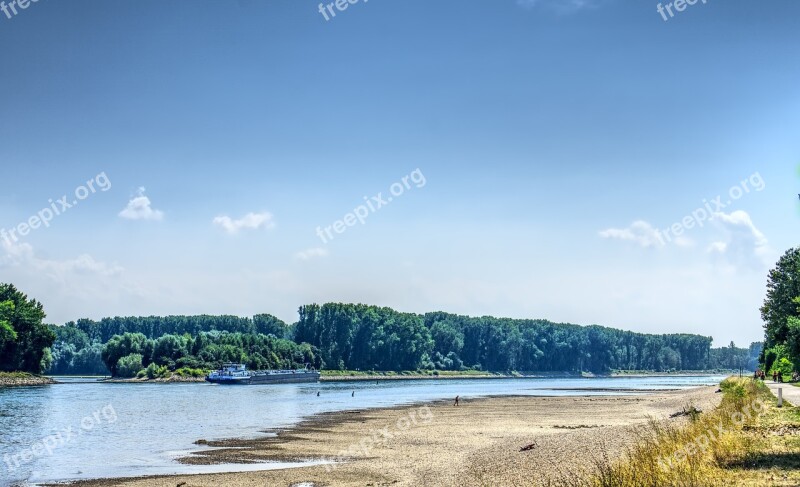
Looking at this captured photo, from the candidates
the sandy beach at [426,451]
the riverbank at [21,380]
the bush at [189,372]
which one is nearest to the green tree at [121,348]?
the bush at [189,372]

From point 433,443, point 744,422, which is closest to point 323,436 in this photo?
point 433,443

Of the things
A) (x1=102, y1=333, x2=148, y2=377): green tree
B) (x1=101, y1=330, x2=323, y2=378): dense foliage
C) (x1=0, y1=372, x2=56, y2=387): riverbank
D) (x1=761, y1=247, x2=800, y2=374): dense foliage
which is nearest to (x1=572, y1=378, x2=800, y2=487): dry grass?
(x1=761, y1=247, x2=800, y2=374): dense foliage

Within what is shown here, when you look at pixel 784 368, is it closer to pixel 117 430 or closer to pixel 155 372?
pixel 117 430

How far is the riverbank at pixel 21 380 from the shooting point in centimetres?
14525

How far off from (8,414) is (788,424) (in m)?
68.4

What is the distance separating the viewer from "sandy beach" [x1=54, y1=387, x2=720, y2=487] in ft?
102

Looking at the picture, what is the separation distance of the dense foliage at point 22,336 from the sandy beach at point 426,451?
11164cm

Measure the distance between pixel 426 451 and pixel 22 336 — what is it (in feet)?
469

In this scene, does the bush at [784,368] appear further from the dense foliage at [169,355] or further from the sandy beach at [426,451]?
the dense foliage at [169,355]

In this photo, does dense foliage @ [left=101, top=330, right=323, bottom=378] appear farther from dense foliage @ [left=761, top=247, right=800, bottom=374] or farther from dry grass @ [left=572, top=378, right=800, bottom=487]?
dry grass @ [left=572, top=378, right=800, bottom=487]

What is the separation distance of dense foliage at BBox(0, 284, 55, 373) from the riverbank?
382cm

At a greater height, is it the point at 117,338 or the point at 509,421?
the point at 117,338

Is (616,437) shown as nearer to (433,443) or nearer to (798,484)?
(433,443)

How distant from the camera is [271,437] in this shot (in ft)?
169
